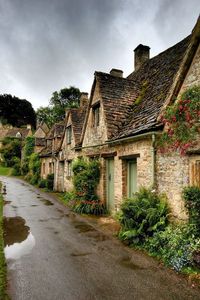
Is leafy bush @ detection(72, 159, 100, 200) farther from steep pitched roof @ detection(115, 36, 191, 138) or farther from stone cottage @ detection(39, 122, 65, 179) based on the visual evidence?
stone cottage @ detection(39, 122, 65, 179)

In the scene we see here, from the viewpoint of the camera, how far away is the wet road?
436 cm

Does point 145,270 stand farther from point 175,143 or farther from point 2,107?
point 2,107

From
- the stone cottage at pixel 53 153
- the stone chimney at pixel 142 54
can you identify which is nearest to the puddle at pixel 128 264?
the stone chimney at pixel 142 54

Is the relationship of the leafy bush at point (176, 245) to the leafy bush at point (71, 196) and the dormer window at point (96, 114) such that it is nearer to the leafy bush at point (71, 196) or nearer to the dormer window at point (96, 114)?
the leafy bush at point (71, 196)

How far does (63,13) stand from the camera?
11.4 m

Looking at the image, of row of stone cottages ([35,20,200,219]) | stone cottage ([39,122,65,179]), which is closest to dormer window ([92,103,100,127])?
row of stone cottages ([35,20,200,219])

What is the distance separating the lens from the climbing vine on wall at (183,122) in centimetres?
614

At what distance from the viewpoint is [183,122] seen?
6.49m

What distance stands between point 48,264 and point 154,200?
3.71 meters

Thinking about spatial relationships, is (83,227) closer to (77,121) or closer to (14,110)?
(77,121)

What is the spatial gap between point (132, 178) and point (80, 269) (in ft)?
16.5

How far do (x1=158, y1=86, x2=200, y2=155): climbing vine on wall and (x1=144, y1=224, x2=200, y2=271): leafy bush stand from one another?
2.15 metres

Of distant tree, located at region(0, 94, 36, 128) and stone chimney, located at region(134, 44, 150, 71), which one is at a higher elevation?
distant tree, located at region(0, 94, 36, 128)

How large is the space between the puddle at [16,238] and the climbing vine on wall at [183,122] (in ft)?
17.3
